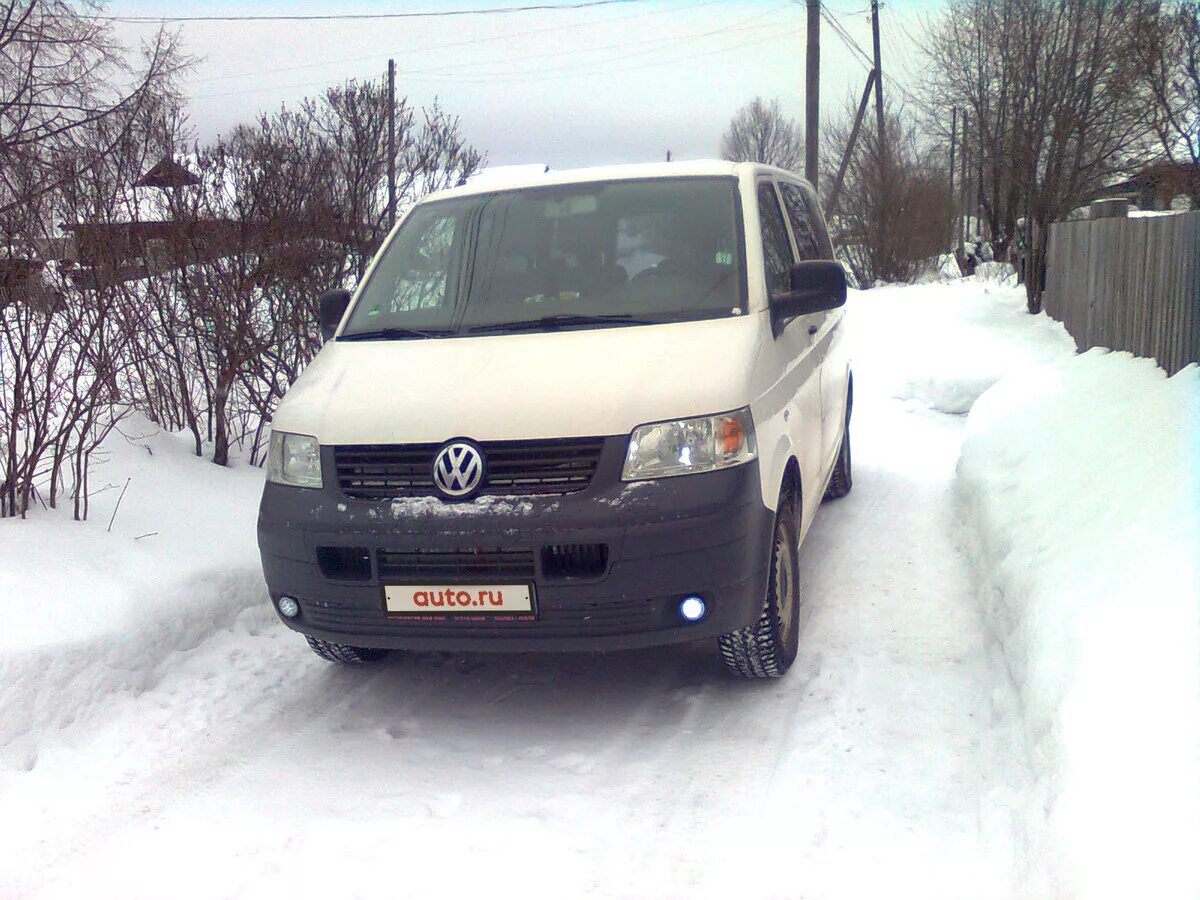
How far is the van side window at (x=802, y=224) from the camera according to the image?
17.9 feet

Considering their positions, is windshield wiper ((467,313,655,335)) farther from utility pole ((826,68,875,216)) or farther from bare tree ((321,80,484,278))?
utility pole ((826,68,875,216))

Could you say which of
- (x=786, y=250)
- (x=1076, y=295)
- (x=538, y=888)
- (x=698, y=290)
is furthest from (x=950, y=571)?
(x=1076, y=295)

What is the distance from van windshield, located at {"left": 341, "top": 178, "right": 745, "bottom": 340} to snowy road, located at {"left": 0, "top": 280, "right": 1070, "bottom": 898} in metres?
1.49

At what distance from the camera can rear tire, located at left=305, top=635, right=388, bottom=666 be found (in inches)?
169

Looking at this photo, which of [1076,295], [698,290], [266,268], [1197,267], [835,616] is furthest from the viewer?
[1076,295]

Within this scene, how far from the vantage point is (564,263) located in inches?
174

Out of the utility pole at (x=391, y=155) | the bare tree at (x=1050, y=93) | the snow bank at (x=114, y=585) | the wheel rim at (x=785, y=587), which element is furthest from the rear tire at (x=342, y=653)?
the bare tree at (x=1050, y=93)

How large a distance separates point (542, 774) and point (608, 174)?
273cm

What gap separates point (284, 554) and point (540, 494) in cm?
101

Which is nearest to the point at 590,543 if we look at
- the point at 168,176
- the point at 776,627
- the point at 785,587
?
the point at 776,627

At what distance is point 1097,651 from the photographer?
10.5ft

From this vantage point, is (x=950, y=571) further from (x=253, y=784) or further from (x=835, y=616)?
(x=253, y=784)

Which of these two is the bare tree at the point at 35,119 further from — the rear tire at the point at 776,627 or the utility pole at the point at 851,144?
the utility pole at the point at 851,144

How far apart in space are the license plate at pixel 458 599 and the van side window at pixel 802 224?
269cm
